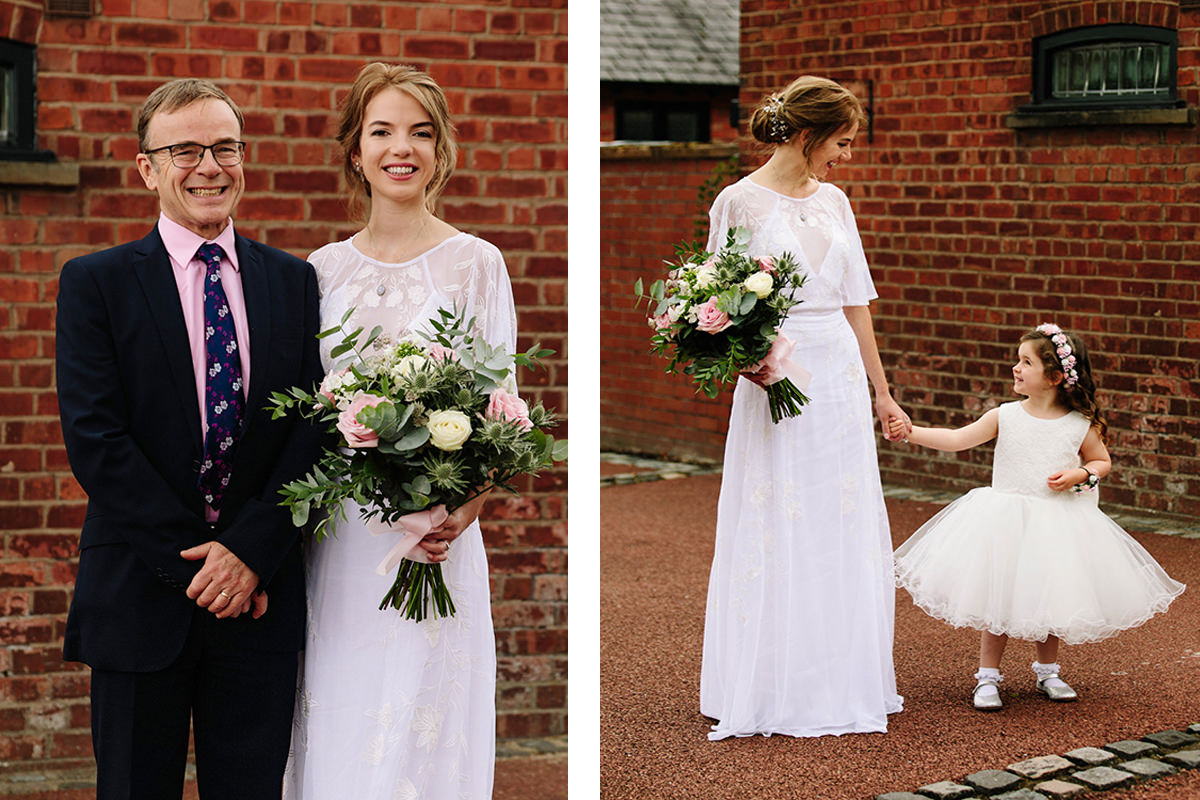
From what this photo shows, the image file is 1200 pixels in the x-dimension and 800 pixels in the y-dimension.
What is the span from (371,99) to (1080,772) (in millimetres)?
2339

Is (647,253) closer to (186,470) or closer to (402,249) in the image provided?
(402,249)

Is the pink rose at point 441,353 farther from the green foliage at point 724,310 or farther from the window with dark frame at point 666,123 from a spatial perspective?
the window with dark frame at point 666,123

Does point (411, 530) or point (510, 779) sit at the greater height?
point (411, 530)

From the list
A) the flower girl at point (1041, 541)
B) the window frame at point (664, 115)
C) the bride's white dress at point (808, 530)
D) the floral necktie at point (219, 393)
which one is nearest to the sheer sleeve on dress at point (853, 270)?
the bride's white dress at point (808, 530)

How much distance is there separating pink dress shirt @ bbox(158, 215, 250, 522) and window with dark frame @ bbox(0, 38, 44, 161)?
1.53 metres

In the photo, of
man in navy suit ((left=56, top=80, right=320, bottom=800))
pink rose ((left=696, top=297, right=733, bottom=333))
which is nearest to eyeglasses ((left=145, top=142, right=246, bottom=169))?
man in navy suit ((left=56, top=80, right=320, bottom=800))

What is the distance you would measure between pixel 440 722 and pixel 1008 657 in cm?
180

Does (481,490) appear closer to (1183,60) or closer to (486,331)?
(486,331)

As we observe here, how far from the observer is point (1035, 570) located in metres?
3.75

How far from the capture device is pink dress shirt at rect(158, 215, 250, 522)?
275cm

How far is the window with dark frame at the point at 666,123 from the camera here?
13195mm

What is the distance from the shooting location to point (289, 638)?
9.31 ft

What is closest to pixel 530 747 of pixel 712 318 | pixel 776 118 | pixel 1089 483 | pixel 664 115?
pixel 712 318

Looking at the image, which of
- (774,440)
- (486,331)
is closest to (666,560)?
(774,440)
